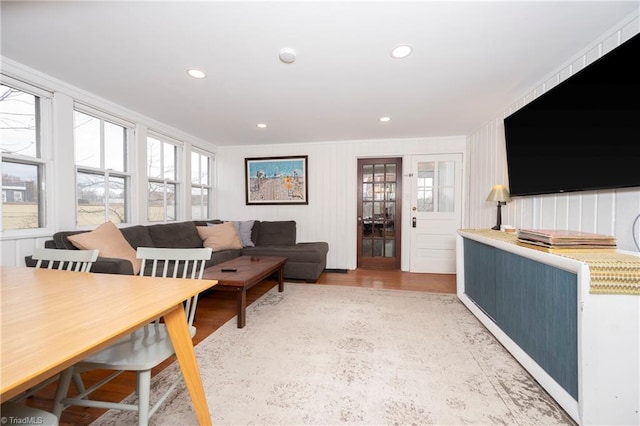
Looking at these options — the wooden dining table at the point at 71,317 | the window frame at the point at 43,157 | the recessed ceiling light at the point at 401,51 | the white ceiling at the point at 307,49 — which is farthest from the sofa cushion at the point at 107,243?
the recessed ceiling light at the point at 401,51

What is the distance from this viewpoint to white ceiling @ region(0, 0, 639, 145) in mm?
1548

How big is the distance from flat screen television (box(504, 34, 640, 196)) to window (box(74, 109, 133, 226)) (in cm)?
439

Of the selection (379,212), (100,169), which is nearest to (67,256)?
(100,169)

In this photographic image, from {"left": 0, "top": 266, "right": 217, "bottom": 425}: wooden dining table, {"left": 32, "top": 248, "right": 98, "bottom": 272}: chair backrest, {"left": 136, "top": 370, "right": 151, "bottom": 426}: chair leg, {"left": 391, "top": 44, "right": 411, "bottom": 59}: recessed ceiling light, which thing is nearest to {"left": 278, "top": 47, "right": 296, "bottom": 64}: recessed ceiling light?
{"left": 391, "top": 44, "right": 411, "bottom": 59}: recessed ceiling light

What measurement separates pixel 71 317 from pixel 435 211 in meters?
4.53

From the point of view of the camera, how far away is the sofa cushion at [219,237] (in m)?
3.88

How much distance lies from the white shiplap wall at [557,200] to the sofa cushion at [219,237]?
369cm

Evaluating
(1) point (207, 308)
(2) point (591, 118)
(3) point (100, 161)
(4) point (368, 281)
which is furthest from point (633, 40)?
(3) point (100, 161)

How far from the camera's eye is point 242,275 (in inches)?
102

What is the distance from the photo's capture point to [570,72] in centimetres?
203

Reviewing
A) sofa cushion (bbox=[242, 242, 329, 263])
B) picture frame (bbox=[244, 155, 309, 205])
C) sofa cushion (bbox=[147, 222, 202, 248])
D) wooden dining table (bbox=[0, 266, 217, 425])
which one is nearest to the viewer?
wooden dining table (bbox=[0, 266, 217, 425])

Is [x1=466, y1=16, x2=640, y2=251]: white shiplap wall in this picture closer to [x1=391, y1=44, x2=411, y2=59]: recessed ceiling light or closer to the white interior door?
the white interior door

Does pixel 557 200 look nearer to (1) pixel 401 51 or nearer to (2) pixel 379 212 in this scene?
(1) pixel 401 51

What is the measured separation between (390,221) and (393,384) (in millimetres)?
3284
